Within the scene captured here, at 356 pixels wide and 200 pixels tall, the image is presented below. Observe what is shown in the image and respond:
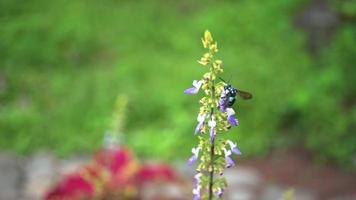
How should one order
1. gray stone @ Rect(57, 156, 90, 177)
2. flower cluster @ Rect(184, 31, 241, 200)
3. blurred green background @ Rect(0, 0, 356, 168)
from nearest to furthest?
flower cluster @ Rect(184, 31, 241, 200), gray stone @ Rect(57, 156, 90, 177), blurred green background @ Rect(0, 0, 356, 168)

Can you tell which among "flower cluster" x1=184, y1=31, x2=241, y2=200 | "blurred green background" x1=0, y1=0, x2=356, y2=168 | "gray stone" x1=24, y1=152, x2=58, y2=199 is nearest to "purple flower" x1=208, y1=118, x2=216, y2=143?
"flower cluster" x1=184, y1=31, x2=241, y2=200

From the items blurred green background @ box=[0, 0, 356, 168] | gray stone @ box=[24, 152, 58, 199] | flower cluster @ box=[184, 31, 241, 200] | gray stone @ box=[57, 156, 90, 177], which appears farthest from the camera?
blurred green background @ box=[0, 0, 356, 168]

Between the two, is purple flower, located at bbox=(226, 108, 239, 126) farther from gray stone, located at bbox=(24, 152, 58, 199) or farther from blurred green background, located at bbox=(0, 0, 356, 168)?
blurred green background, located at bbox=(0, 0, 356, 168)

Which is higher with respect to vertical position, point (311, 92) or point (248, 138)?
point (311, 92)

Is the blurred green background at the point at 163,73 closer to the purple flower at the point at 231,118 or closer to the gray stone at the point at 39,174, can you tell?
the gray stone at the point at 39,174

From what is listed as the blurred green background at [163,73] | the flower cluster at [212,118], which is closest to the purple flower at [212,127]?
the flower cluster at [212,118]

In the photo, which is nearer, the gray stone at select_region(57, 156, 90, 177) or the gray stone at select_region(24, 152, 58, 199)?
the gray stone at select_region(24, 152, 58, 199)

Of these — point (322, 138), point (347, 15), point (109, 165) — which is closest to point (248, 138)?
point (322, 138)

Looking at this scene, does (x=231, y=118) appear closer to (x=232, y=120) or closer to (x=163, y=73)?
(x=232, y=120)

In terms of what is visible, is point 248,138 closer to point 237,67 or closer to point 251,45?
point 237,67
